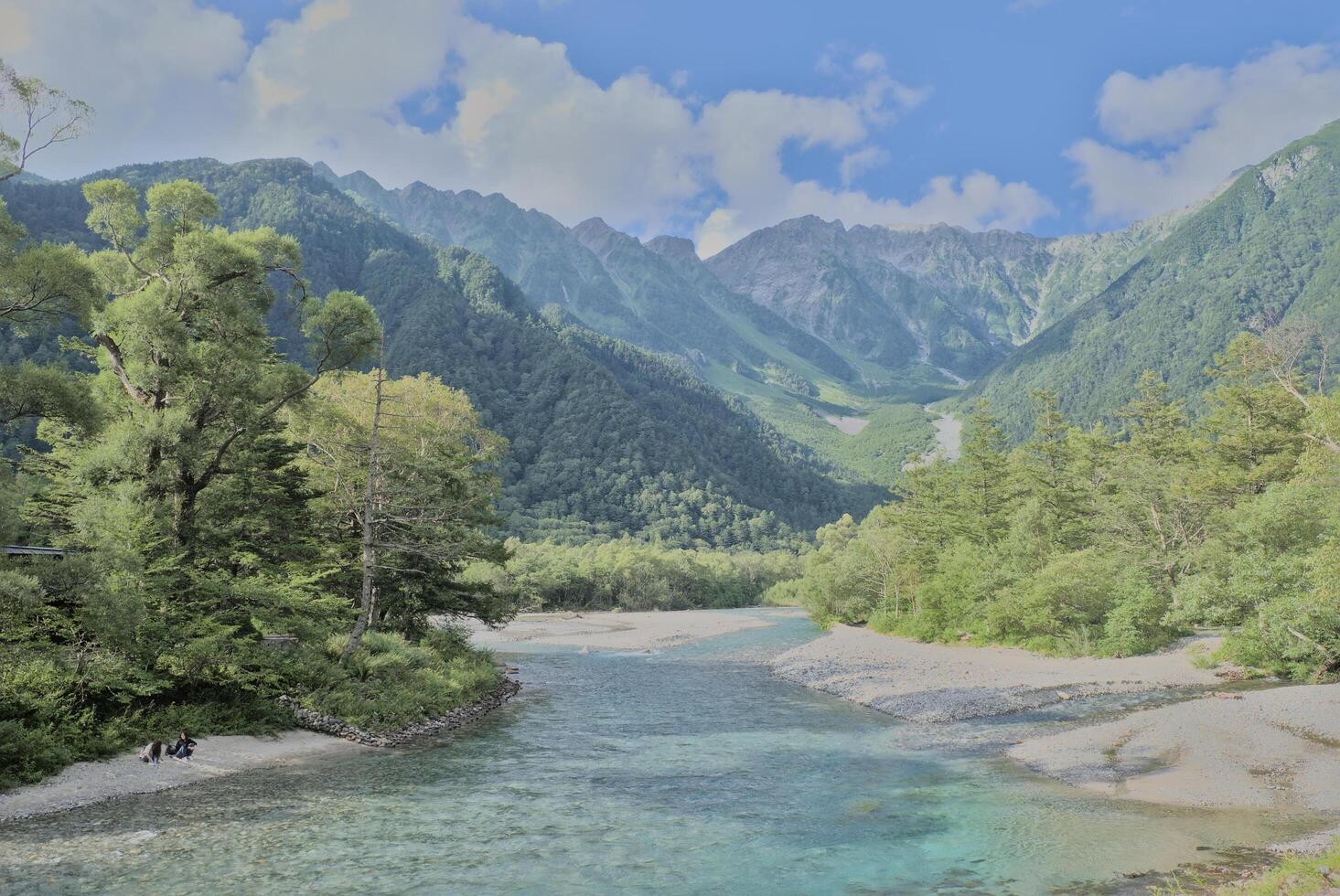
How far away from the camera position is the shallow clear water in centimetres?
1459

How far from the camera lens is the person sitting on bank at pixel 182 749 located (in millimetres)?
21625

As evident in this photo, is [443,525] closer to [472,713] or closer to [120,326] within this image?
[472,713]

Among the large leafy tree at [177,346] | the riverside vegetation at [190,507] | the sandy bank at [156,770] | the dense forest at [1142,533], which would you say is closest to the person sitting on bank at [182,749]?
the sandy bank at [156,770]

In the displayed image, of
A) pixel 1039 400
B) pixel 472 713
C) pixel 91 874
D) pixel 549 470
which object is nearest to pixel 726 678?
pixel 472 713

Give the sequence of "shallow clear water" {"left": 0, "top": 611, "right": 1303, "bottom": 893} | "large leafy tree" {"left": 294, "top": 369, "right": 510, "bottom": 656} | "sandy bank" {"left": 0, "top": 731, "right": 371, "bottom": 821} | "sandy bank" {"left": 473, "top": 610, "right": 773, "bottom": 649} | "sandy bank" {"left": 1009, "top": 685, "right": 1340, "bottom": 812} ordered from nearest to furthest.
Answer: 1. "shallow clear water" {"left": 0, "top": 611, "right": 1303, "bottom": 893}
2. "sandy bank" {"left": 0, "top": 731, "right": 371, "bottom": 821}
3. "sandy bank" {"left": 1009, "top": 685, "right": 1340, "bottom": 812}
4. "large leafy tree" {"left": 294, "top": 369, "right": 510, "bottom": 656}
5. "sandy bank" {"left": 473, "top": 610, "right": 773, "bottom": 649}

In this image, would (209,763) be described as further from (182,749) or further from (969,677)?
(969,677)

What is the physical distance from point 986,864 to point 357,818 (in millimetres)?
14850

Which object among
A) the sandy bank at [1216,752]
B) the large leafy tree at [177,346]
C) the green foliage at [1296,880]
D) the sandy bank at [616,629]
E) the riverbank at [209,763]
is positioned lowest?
the sandy bank at [616,629]

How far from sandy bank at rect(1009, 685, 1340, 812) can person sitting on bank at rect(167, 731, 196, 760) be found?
2610 centimetres

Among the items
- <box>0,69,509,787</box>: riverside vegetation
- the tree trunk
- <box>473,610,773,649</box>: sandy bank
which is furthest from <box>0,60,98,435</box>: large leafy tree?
<box>473,610,773,649</box>: sandy bank

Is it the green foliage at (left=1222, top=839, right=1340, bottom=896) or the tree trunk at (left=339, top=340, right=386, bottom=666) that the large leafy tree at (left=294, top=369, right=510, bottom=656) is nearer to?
the tree trunk at (left=339, top=340, right=386, bottom=666)

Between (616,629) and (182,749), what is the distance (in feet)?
227

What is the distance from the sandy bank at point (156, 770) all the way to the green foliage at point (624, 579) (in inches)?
2925

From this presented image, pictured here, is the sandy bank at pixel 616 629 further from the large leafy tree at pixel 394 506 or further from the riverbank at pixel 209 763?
the riverbank at pixel 209 763
